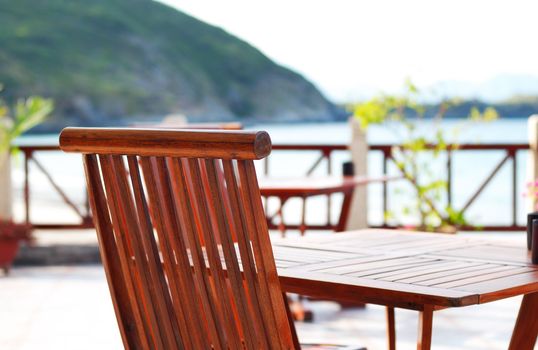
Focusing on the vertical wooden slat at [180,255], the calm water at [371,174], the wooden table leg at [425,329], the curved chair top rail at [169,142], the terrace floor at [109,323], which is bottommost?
the calm water at [371,174]

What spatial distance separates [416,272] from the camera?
6.90ft

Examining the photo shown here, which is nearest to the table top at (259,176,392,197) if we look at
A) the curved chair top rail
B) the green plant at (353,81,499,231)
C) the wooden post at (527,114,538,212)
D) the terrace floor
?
the terrace floor

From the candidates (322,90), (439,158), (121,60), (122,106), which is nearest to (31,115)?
(439,158)

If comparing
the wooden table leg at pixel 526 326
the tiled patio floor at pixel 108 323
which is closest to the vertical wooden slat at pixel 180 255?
the wooden table leg at pixel 526 326

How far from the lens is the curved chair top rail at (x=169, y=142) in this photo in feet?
5.16

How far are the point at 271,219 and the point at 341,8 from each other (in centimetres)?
3231

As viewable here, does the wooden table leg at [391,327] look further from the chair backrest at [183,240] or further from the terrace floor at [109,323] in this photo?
the terrace floor at [109,323]

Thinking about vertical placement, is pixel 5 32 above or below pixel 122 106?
above

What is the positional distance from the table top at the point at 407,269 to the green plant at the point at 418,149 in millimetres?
4729

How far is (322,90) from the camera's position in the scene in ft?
124

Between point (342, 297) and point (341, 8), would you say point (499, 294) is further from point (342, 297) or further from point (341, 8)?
point (341, 8)

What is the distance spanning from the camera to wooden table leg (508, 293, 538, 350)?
94.8 inches

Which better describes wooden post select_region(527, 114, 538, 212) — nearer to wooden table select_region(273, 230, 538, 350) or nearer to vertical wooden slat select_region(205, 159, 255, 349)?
wooden table select_region(273, 230, 538, 350)

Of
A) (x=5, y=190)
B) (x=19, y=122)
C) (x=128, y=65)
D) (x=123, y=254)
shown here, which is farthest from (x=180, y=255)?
(x=128, y=65)
